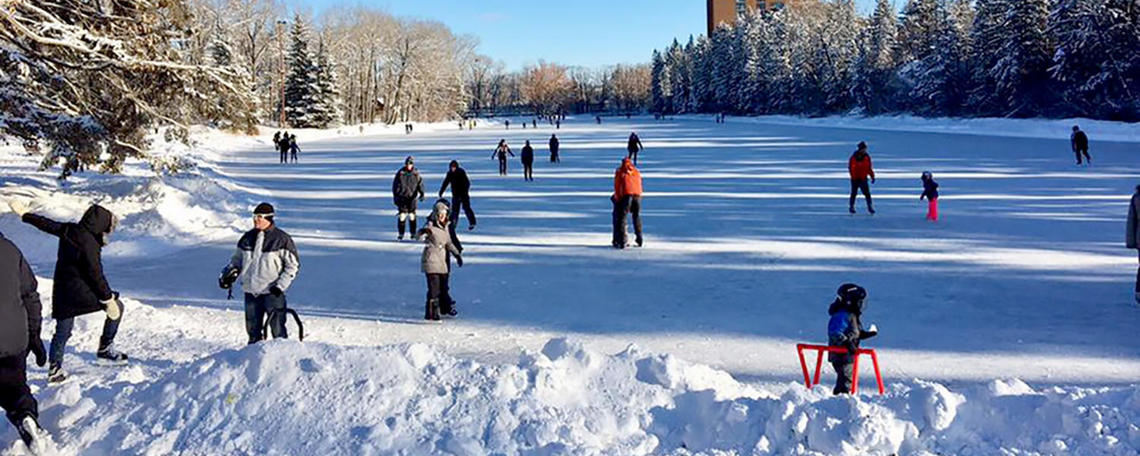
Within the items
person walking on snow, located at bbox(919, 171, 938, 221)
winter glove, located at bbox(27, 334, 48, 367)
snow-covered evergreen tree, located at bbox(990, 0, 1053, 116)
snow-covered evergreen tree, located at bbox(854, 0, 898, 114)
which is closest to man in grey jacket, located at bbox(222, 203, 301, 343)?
winter glove, located at bbox(27, 334, 48, 367)

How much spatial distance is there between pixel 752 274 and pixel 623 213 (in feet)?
7.40

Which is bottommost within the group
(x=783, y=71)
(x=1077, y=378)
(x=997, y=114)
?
(x=1077, y=378)

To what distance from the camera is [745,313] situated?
728 cm

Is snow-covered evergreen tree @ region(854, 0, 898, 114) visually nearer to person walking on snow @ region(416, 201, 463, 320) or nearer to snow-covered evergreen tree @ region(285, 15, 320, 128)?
snow-covered evergreen tree @ region(285, 15, 320, 128)

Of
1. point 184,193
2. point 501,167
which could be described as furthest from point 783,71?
point 184,193

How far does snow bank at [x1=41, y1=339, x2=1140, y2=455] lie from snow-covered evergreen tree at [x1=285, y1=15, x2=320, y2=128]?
69.2m

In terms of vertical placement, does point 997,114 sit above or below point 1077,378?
above

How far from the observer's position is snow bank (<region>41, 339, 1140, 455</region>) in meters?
3.74

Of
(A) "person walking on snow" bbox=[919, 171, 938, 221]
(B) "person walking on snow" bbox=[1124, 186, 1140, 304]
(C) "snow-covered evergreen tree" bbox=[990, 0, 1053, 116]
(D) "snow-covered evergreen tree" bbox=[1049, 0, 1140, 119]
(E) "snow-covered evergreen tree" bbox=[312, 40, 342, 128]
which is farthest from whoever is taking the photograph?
(E) "snow-covered evergreen tree" bbox=[312, 40, 342, 128]

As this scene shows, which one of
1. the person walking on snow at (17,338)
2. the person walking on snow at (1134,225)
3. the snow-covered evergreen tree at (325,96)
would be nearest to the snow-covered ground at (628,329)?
the person walking on snow at (17,338)

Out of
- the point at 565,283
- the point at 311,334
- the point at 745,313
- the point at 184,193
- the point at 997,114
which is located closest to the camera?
the point at 311,334

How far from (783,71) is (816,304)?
2911 inches

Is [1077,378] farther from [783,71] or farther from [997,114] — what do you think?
[783,71]

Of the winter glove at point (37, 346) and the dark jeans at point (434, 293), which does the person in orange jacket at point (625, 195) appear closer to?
the dark jeans at point (434, 293)
